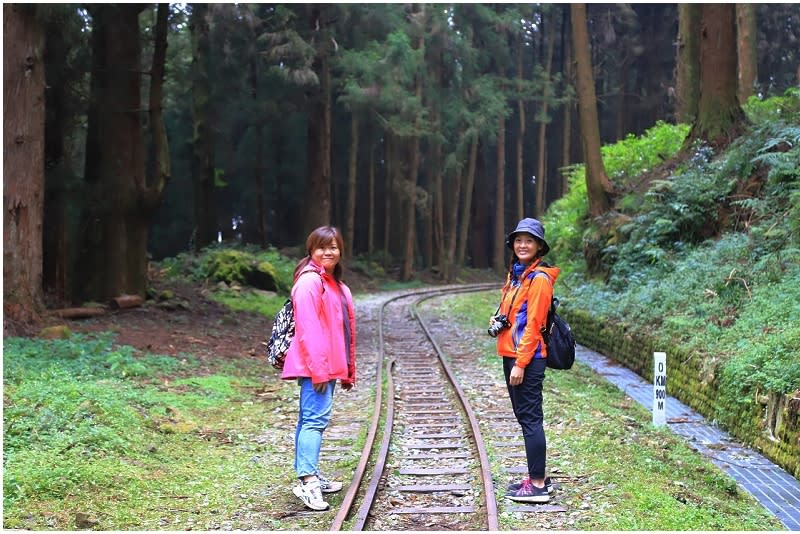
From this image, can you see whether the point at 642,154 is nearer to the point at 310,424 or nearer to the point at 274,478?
the point at 274,478

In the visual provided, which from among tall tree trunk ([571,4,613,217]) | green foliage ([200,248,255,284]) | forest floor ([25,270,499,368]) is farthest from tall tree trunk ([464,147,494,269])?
forest floor ([25,270,499,368])

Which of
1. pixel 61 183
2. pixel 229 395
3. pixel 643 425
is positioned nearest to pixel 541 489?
pixel 643 425

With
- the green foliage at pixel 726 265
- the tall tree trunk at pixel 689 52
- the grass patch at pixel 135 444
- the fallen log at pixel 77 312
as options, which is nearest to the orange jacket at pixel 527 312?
the grass patch at pixel 135 444

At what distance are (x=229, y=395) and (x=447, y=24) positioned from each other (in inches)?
972

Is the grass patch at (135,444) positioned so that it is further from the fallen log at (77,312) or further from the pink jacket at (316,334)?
the fallen log at (77,312)

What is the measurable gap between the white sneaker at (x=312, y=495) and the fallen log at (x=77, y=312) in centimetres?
932

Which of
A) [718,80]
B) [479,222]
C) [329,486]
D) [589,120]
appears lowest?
[329,486]

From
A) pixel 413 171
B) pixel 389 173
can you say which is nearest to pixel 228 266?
pixel 413 171

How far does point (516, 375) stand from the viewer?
204 inches

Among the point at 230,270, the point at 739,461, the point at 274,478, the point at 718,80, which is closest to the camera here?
the point at 274,478

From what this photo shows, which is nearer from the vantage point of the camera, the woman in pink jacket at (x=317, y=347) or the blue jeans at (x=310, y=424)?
the woman in pink jacket at (x=317, y=347)

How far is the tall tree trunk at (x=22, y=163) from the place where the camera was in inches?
435

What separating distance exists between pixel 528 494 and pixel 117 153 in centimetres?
1271

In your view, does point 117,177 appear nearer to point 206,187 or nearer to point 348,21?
point 206,187
